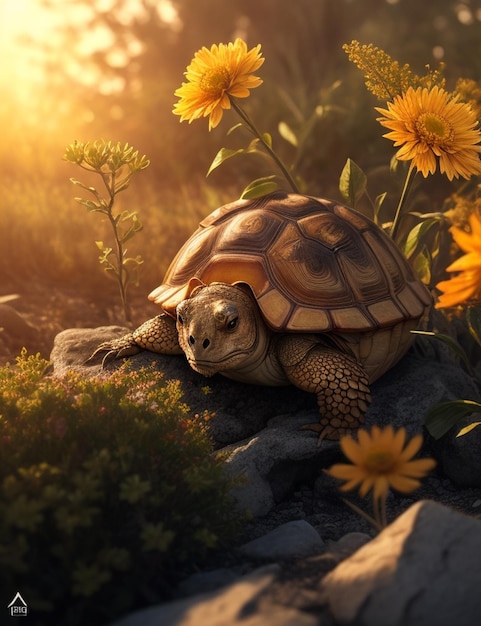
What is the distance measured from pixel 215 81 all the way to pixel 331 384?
72.8 inches

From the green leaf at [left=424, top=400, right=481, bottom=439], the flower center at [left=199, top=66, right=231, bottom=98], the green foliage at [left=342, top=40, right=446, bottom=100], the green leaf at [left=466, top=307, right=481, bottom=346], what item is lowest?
the green leaf at [left=424, top=400, right=481, bottom=439]

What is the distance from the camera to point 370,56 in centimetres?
425

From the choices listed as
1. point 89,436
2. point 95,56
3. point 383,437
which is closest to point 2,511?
point 89,436

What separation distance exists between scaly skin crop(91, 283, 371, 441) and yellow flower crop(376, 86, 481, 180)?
1081 millimetres

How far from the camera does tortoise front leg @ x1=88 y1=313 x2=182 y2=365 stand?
4.31 metres

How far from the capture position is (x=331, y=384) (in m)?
3.68

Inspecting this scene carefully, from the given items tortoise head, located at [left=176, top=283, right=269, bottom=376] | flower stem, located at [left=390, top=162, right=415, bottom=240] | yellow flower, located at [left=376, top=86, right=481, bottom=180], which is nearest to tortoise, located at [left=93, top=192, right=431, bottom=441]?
tortoise head, located at [left=176, top=283, right=269, bottom=376]

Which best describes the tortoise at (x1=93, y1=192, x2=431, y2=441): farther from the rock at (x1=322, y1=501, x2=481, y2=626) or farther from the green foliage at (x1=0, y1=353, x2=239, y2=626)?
the rock at (x1=322, y1=501, x2=481, y2=626)

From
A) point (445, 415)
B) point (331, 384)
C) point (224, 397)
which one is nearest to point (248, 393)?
point (224, 397)

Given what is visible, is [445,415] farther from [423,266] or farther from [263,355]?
[423,266]

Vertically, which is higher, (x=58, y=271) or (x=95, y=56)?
(x=95, y=56)

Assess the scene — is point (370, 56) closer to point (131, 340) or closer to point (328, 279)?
point (328, 279)

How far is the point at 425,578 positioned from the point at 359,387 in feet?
4.75

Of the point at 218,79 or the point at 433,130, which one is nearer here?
the point at 433,130
